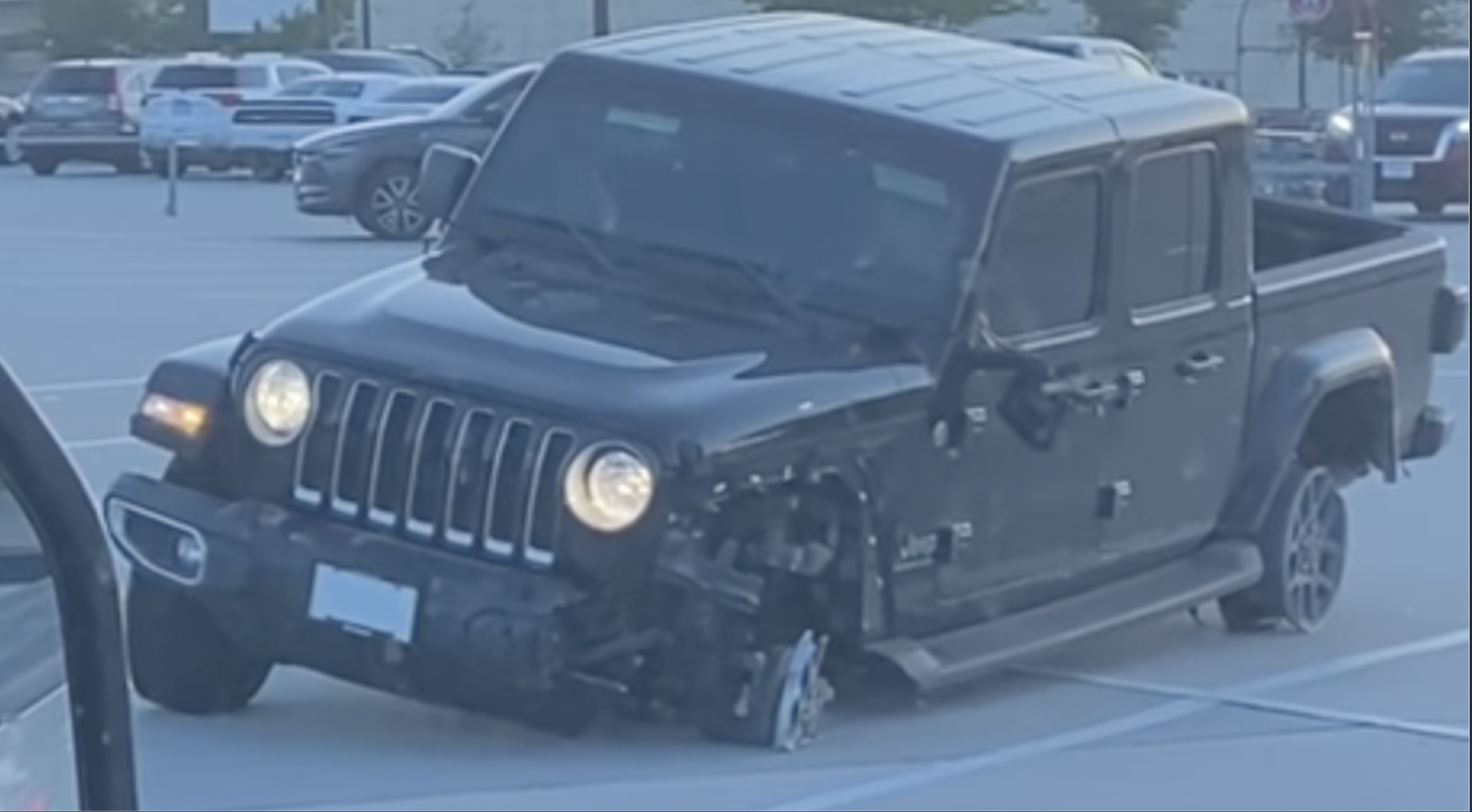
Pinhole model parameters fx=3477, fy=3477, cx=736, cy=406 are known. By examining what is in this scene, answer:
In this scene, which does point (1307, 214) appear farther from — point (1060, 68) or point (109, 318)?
point (109, 318)

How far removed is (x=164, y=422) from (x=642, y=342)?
858 mm

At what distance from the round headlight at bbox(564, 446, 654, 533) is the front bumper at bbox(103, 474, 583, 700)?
0.13 metres

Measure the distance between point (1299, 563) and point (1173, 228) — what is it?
876mm

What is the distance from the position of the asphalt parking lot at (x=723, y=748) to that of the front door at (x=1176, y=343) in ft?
0.86

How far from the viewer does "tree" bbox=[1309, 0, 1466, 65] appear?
4762 mm

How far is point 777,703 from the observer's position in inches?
237

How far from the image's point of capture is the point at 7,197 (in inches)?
217

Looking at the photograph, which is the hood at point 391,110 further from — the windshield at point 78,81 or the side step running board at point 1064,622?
the side step running board at point 1064,622

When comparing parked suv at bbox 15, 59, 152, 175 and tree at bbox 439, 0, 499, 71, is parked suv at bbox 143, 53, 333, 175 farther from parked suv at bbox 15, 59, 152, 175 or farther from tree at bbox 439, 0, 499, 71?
→ tree at bbox 439, 0, 499, 71

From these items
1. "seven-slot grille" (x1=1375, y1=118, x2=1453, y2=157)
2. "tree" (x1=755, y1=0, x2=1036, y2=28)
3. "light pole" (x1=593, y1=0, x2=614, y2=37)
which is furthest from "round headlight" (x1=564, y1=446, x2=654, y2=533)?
"seven-slot grille" (x1=1375, y1=118, x2=1453, y2=157)

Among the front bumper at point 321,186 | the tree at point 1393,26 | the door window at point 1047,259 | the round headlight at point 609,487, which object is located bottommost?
the round headlight at point 609,487

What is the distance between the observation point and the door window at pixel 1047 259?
6.01 meters

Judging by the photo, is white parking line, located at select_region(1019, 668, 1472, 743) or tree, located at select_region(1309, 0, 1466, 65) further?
white parking line, located at select_region(1019, 668, 1472, 743)

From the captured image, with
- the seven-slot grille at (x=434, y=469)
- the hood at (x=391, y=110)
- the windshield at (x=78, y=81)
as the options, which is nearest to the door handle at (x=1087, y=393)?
the seven-slot grille at (x=434, y=469)
